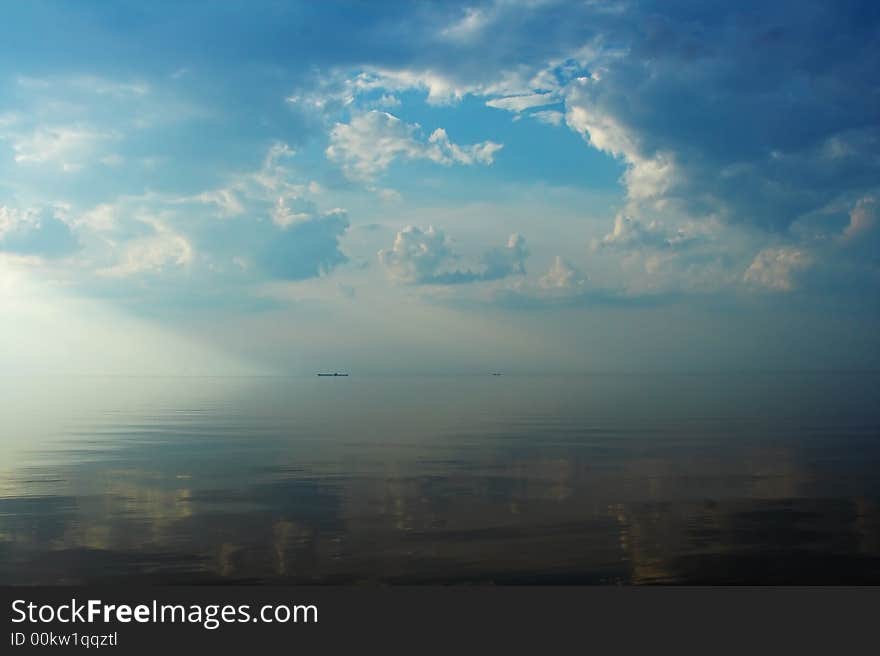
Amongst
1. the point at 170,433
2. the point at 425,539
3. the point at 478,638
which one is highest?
the point at 170,433

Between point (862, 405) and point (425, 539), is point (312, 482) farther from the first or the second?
point (862, 405)

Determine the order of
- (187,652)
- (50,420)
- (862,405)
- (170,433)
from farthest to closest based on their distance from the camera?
1. (862,405)
2. (50,420)
3. (170,433)
4. (187,652)

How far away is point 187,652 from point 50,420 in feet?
218

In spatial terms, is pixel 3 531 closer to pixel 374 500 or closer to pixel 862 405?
pixel 374 500

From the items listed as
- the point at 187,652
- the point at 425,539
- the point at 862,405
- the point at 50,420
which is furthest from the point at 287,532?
the point at 862,405

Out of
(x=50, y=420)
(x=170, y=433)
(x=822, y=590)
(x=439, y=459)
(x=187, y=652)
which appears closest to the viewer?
(x=187, y=652)

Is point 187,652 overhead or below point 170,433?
below

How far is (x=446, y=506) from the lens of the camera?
92.3ft

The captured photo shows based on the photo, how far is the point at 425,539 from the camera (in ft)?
76.0

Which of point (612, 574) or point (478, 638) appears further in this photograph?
point (612, 574)

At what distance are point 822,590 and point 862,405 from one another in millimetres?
76683

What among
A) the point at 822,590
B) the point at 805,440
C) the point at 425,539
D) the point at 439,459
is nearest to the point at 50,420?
the point at 439,459

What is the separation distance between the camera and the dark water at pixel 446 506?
793 inches

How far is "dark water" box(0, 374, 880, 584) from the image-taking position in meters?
20.1
